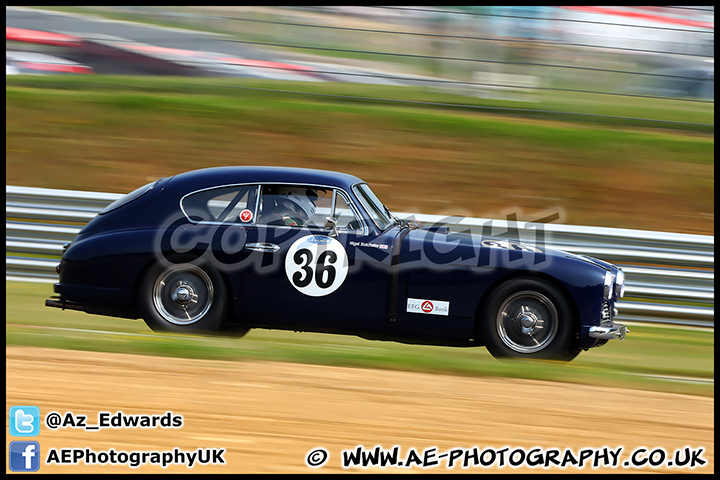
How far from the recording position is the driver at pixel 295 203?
5824 mm

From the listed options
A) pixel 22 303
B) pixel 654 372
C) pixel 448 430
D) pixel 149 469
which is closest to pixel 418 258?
pixel 448 430

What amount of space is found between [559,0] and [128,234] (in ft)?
27.2

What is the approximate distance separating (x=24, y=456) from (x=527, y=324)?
140 inches

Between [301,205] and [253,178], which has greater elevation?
[253,178]

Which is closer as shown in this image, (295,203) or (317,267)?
(317,267)

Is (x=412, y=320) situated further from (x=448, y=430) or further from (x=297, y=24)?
(x=297, y=24)

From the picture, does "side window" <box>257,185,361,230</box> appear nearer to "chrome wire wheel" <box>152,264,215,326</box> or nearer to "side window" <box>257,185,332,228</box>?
"side window" <box>257,185,332,228</box>

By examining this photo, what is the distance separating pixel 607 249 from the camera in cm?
781

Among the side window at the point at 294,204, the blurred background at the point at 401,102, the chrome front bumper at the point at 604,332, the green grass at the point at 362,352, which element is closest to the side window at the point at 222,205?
the side window at the point at 294,204

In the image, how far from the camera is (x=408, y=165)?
10492 millimetres

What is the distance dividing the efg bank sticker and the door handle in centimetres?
112

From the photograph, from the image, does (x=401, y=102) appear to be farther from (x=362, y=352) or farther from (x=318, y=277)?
(x=362, y=352)

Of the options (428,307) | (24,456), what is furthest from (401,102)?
(24,456)

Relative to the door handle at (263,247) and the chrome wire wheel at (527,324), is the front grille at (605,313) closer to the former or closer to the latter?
the chrome wire wheel at (527,324)
